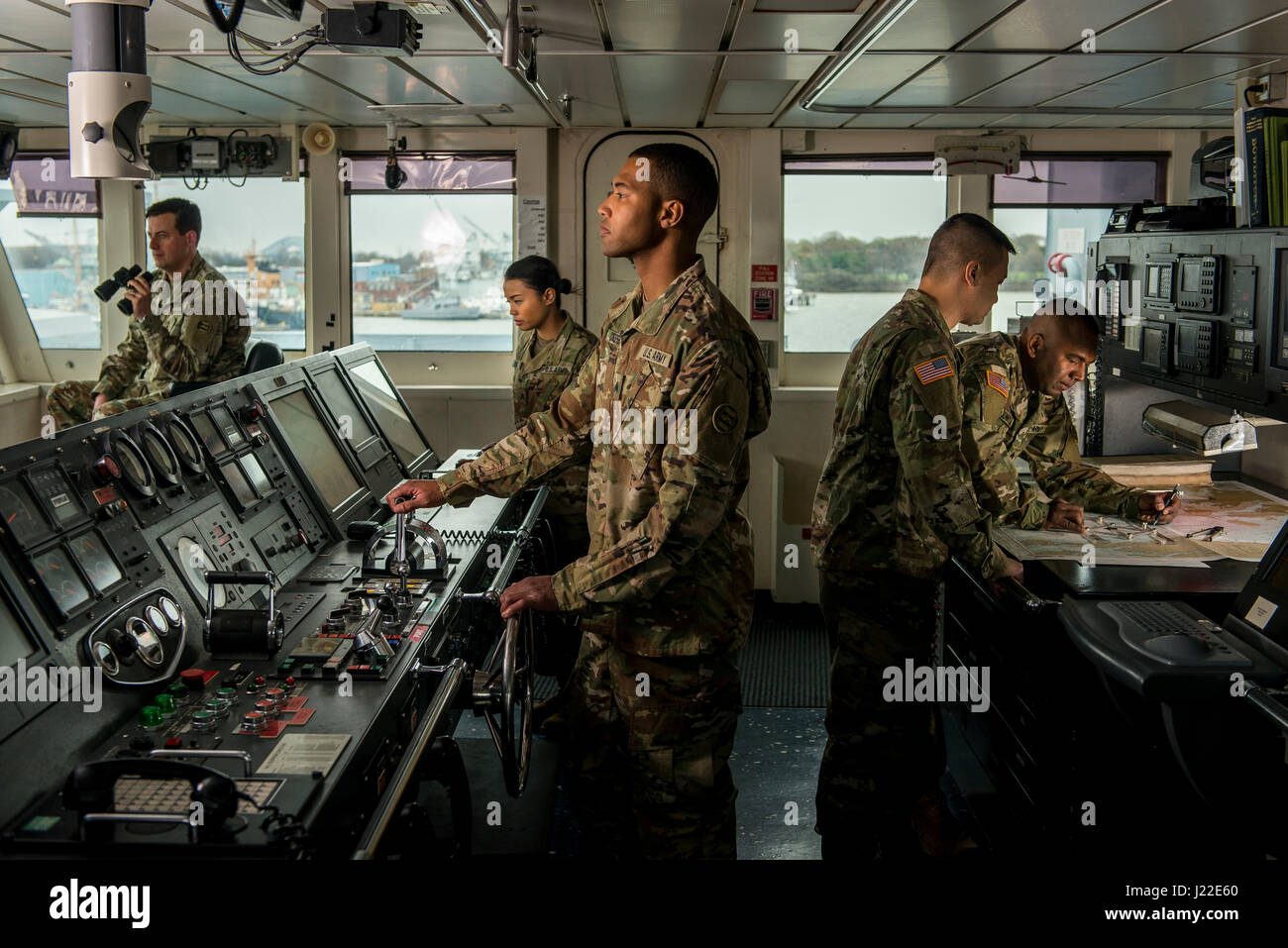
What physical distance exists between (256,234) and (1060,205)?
14.7 ft

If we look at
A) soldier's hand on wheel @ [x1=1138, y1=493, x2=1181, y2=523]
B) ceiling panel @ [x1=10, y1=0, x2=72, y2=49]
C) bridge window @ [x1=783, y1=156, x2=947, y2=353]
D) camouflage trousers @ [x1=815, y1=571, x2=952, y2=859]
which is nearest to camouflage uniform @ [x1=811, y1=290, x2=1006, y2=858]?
camouflage trousers @ [x1=815, y1=571, x2=952, y2=859]

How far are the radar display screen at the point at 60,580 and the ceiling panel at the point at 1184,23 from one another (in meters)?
3.02

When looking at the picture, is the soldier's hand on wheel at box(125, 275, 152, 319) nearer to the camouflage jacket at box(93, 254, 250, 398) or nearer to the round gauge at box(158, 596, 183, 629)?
the camouflage jacket at box(93, 254, 250, 398)

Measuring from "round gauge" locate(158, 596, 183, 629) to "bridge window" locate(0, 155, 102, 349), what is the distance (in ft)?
15.9

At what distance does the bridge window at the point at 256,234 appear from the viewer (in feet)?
19.6

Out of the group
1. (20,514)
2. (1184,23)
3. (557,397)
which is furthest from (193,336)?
Result: (1184,23)

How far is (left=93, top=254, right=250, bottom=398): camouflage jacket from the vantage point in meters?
4.13

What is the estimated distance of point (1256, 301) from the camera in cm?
291

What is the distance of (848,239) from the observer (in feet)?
19.8

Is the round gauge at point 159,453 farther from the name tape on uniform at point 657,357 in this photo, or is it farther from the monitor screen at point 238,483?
the name tape on uniform at point 657,357

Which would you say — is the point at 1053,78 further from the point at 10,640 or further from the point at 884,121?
the point at 10,640
